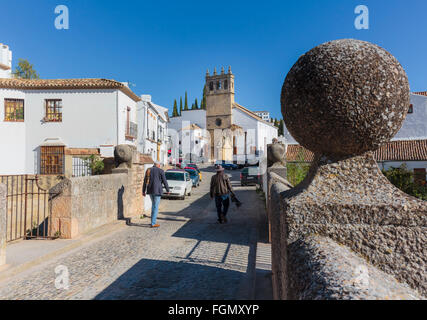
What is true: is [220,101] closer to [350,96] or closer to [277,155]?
[277,155]

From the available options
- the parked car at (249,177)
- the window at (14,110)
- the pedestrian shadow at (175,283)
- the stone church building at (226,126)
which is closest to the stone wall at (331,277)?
the pedestrian shadow at (175,283)

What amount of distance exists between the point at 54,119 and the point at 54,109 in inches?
28.8

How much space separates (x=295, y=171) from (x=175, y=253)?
589cm

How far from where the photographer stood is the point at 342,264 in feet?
4.44

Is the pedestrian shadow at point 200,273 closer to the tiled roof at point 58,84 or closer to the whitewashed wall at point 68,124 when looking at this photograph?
the whitewashed wall at point 68,124

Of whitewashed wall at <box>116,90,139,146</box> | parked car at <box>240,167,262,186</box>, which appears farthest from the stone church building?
whitewashed wall at <box>116,90,139,146</box>

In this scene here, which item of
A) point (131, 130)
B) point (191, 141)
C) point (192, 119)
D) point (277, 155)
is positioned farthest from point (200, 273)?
point (192, 119)

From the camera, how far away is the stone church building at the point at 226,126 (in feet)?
187

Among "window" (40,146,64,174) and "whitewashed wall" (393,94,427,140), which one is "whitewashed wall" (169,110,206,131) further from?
"window" (40,146,64,174)

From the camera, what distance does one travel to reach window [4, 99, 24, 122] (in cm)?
1959

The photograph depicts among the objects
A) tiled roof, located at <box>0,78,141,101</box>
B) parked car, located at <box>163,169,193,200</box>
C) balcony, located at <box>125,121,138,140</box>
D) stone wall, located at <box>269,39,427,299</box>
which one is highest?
tiled roof, located at <box>0,78,141,101</box>

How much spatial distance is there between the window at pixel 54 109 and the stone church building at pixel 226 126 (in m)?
35.5
